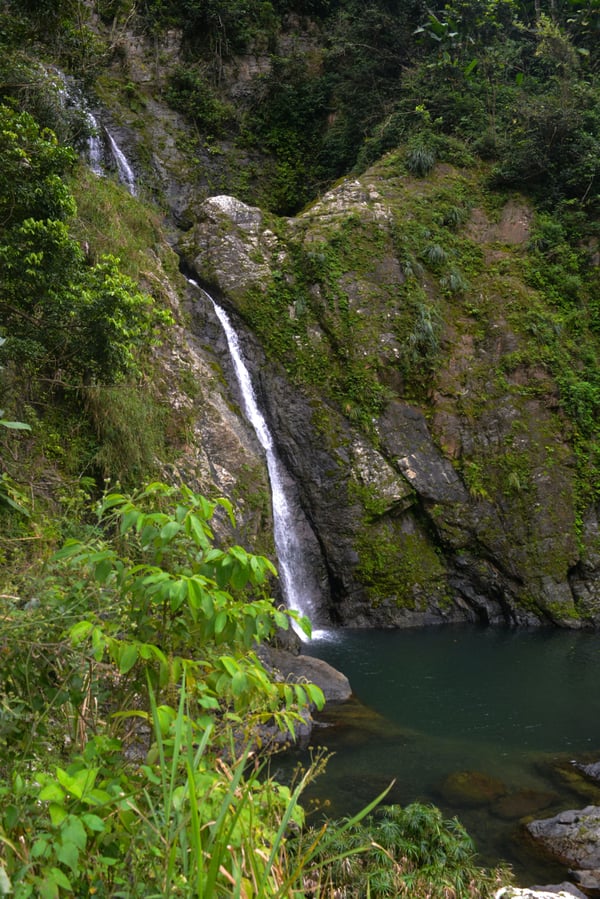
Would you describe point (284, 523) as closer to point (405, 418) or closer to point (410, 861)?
point (405, 418)

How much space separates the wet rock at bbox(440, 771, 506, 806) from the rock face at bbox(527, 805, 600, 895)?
0.67m

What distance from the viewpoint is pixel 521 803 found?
629 centimetres

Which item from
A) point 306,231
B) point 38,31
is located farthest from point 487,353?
point 38,31

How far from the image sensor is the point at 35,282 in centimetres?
677

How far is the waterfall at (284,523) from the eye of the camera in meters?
12.9

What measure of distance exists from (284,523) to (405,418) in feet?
11.5

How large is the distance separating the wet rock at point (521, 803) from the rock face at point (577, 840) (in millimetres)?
325

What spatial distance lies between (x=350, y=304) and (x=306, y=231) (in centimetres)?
237

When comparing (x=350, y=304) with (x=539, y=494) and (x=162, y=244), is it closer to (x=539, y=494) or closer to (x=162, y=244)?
(x=162, y=244)

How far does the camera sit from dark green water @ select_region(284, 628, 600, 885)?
20.7 ft

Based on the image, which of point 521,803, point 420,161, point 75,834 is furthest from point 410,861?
point 420,161

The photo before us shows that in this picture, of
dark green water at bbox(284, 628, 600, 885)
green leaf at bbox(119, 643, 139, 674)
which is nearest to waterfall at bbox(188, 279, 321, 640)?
dark green water at bbox(284, 628, 600, 885)

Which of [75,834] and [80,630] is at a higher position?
[80,630]

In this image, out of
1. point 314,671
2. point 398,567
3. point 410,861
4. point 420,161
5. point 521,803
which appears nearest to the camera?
point 410,861
